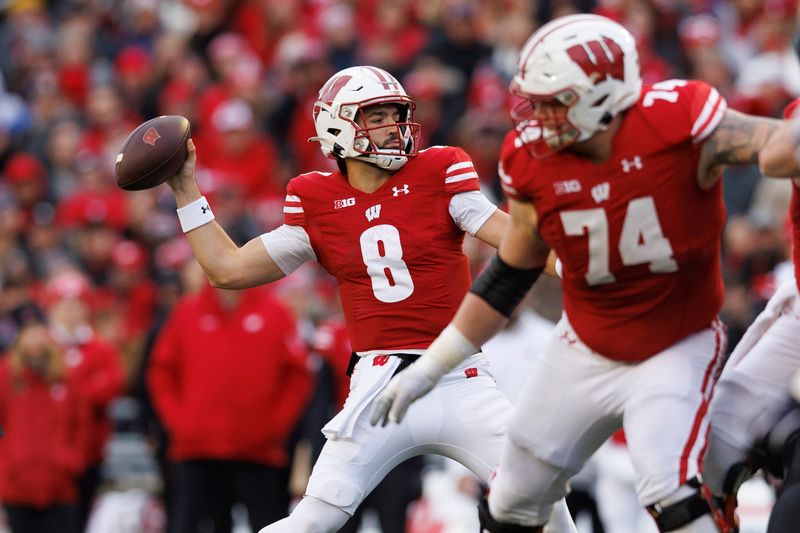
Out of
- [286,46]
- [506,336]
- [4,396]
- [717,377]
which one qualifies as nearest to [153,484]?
[4,396]

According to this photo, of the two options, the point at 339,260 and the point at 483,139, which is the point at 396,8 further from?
the point at 339,260

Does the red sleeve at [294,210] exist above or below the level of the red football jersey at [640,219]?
below

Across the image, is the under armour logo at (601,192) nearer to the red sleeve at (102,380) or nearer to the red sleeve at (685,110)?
the red sleeve at (685,110)

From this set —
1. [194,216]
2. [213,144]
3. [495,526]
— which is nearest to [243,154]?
[213,144]

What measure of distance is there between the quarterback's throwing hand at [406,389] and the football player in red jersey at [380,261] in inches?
21.2

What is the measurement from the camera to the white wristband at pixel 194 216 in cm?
573

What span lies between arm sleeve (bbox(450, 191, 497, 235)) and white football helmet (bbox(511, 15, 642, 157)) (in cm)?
92

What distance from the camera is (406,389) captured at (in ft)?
15.7

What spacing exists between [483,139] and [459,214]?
14.6 feet

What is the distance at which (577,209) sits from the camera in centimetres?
452

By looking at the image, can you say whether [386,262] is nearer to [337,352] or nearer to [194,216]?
[194,216]

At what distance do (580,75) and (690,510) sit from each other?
1.32m

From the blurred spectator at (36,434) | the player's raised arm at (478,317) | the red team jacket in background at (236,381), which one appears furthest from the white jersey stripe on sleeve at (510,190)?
the blurred spectator at (36,434)

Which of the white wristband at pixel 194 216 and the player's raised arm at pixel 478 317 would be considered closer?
the player's raised arm at pixel 478 317
